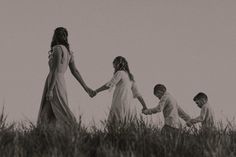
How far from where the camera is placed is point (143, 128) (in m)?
7.16

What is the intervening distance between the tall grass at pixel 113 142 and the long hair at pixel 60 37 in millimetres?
A: 2529

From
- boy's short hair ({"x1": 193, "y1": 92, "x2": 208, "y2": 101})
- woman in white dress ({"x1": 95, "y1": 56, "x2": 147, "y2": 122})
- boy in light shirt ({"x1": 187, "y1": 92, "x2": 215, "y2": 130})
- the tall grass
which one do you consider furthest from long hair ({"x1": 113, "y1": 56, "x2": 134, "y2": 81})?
the tall grass

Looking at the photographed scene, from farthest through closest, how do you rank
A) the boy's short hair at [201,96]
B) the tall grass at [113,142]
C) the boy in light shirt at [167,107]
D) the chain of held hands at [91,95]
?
the boy's short hair at [201,96] < the boy in light shirt at [167,107] < the chain of held hands at [91,95] < the tall grass at [113,142]

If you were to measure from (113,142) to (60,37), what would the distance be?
125 inches

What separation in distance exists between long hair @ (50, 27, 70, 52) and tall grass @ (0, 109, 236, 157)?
2.53m

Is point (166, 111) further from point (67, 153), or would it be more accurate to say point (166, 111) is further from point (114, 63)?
point (67, 153)

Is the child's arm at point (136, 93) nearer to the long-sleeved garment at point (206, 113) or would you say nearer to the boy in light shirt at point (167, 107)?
the boy in light shirt at point (167, 107)

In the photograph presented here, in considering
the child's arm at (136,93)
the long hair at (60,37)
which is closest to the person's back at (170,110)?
the child's arm at (136,93)

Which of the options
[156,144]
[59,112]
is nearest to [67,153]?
[156,144]

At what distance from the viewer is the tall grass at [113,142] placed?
607 centimetres

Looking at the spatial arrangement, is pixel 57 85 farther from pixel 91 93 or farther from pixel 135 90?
pixel 135 90

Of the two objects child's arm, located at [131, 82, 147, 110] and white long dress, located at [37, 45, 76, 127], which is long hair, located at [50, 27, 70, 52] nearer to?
white long dress, located at [37, 45, 76, 127]

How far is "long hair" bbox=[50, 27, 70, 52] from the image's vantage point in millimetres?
9523

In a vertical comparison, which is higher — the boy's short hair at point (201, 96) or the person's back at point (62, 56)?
the person's back at point (62, 56)
